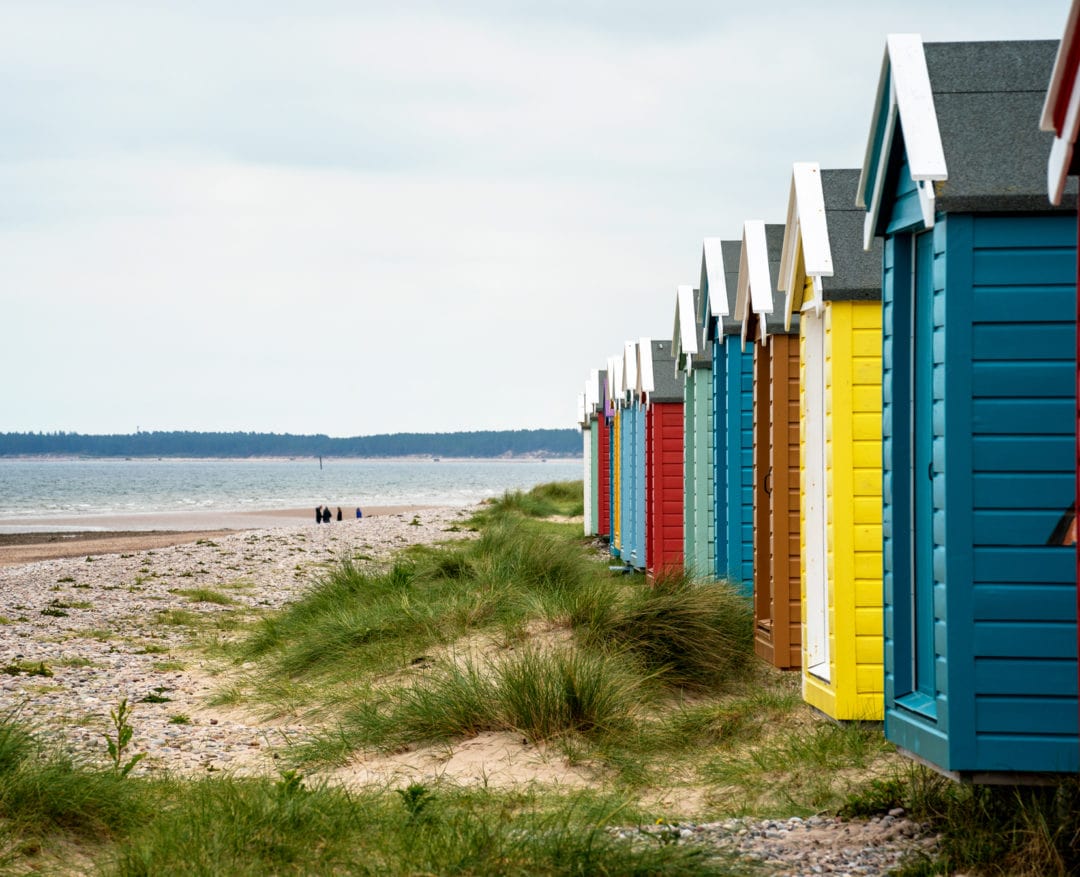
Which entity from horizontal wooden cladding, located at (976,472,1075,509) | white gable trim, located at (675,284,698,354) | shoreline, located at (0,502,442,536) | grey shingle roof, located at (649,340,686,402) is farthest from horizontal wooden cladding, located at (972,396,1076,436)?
shoreline, located at (0,502,442,536)

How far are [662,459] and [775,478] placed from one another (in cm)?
598

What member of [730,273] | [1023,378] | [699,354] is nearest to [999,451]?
[1023,378]

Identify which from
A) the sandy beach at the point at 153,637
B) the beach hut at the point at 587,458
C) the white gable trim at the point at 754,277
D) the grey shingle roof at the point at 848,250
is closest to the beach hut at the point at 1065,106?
the grey shingle roof at the point at 848,250

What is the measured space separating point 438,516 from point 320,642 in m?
27.2

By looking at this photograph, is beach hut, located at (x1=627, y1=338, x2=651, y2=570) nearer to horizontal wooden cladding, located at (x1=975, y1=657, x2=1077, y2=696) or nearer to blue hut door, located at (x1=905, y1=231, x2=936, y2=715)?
blue hut door, located at (x1=905, y1=231, x2=936, y2=715)

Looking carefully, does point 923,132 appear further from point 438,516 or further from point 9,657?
point 438,516

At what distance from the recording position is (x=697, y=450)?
41.2 feet

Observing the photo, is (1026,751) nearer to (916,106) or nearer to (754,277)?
(916,106)

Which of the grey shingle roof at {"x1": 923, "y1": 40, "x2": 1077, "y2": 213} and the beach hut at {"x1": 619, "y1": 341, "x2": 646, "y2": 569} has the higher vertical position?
the grey shingle roof at {"x1": 923, "y1": 40, "x2": 1077, "y2": 213}

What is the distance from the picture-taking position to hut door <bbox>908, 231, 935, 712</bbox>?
5.61 metres

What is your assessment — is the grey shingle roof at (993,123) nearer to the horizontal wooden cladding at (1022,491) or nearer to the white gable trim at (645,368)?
the horizontal wooden cladding at (1022,491)

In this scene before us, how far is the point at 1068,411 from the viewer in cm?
495

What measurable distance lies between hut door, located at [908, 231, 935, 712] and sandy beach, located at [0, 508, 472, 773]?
12.8 ft

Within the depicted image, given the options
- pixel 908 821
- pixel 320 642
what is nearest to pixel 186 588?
pixel 320 642
